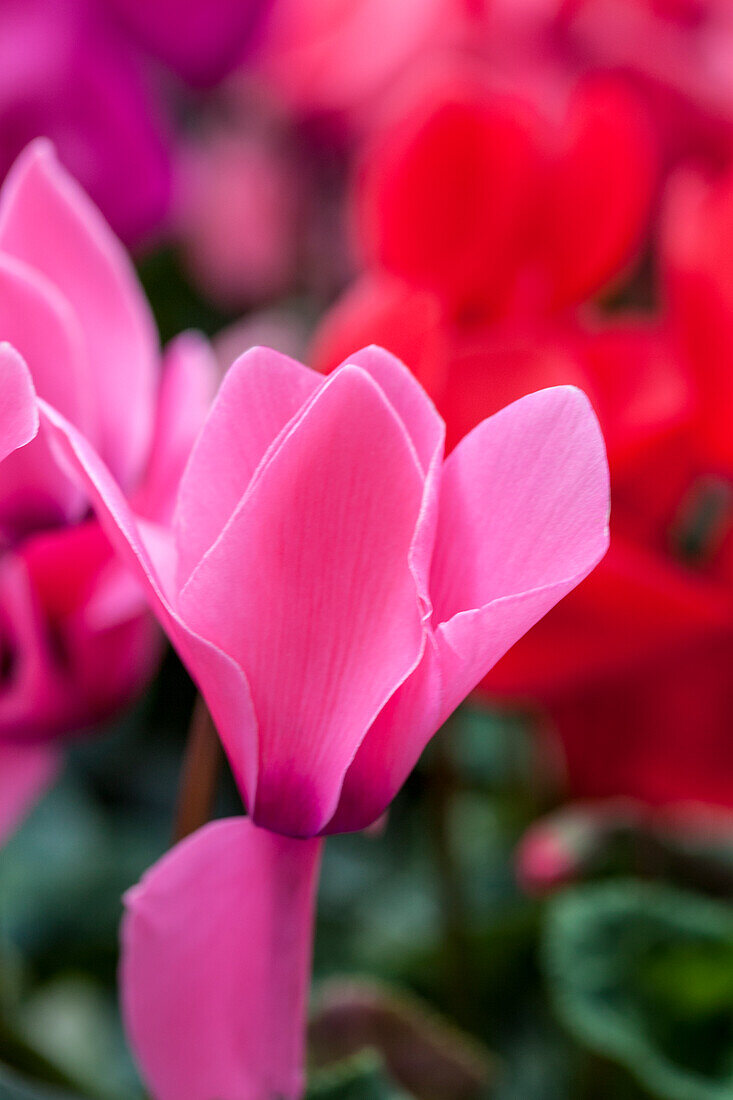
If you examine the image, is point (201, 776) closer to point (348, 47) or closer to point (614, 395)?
point (614, 395)

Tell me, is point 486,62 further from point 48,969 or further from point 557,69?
point 48,969

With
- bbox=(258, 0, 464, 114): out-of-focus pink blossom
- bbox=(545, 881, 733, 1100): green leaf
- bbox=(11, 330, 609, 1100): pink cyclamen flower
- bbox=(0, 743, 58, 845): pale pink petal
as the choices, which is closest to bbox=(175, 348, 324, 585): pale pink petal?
bbox=(11, 330, 609, 1100): pink cyclamen flower

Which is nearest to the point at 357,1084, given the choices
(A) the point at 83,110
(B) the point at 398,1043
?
(B) the point at 398,1043

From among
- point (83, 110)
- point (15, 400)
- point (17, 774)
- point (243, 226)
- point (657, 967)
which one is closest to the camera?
point (15, 400)

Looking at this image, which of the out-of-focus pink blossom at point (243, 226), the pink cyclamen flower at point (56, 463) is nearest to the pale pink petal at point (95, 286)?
the pink cyclamen flower at point (56, 463)

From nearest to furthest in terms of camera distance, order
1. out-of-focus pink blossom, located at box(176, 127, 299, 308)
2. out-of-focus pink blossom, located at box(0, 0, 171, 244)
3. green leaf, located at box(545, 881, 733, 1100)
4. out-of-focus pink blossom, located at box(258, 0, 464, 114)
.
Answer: green leaf, located at box(545, 881, 733, 1100) < out-of-focus pink blossom, located at box(0, 0, 171, 244) < out-of-focus pink blossom, located at box(258, 0, 464, 114) < out-of-focus pink blossom, located at box(176, 127, 299, 308)

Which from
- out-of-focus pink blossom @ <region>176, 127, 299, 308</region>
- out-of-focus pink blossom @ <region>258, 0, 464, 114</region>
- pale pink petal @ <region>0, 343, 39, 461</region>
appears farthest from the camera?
out-of-focus pink blossom @ <region>176, 127, 299, 308</region>

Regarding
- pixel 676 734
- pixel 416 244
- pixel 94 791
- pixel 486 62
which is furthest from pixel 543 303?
pixel 94 791

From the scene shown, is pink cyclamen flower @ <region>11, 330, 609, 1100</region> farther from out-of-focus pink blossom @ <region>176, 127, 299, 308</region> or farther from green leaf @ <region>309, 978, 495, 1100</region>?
out-of-focus pink blossom @ <region>176, 127, 299, 308</region>
